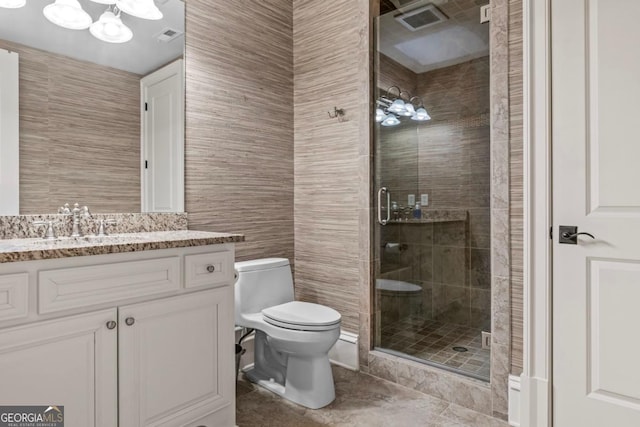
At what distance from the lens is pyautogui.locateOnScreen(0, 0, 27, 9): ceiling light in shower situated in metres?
1.63

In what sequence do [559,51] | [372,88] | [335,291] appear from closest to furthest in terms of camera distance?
[559,51] < [372,88] < [335,291]

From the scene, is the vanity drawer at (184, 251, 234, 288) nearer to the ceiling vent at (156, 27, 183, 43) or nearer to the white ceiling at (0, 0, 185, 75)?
the white ceiling at (0, 0, 185, 75)

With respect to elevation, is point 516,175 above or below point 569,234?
above

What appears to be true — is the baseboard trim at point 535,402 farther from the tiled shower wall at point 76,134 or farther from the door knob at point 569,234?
the tiled shower wall at point 76,134

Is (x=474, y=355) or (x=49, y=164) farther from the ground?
→ (x=49, y=164)

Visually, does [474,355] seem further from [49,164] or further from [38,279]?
[49,164]

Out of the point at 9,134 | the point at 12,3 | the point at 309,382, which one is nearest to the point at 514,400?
the point at 309,382

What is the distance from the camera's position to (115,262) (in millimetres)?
1387

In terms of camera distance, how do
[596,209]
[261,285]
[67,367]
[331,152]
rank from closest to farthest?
1. [67,367]
2. [596,209]
3. [261,285]
4. [331,152]

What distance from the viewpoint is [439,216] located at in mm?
2385

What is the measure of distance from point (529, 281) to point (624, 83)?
929 mm

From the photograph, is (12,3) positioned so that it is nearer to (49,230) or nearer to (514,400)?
(49,230)

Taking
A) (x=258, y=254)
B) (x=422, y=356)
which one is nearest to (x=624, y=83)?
(x=422, y=356)

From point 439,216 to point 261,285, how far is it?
1.18 m
